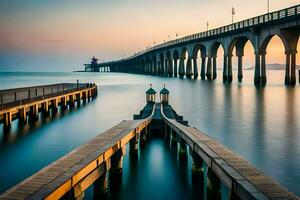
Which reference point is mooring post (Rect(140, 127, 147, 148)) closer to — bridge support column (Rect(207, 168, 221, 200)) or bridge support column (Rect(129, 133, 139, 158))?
bridge support column (Rect(129, 133, 139, 158))

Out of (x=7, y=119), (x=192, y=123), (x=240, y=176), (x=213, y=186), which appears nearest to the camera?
(x=240, y=176)

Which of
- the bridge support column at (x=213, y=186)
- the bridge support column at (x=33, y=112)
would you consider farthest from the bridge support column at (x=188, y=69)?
the bridge support column at (x=213, y=186)

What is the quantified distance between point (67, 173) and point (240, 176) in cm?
463

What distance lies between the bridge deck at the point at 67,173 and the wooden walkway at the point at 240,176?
11.2 ft

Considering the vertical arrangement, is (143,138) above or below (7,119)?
below

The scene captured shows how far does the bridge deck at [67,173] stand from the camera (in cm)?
800

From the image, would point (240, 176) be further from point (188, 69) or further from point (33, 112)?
point (188, 69)

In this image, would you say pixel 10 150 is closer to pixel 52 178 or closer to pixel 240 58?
pixel 52 178

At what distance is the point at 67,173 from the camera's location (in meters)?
9.23

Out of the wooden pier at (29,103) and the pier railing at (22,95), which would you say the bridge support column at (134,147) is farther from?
the pier railing at (22,95)

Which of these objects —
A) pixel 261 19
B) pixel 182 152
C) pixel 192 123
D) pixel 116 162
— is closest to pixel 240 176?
pixel 116 162

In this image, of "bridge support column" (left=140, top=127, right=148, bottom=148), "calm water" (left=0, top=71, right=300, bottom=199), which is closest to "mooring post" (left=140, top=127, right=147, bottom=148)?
"bridge support column" (left=140, top=127, right=148, bottom=148)

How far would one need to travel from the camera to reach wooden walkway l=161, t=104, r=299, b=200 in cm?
784

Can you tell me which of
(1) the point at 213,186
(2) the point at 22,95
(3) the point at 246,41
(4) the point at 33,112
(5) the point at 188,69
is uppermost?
(3) the point at 246,41
